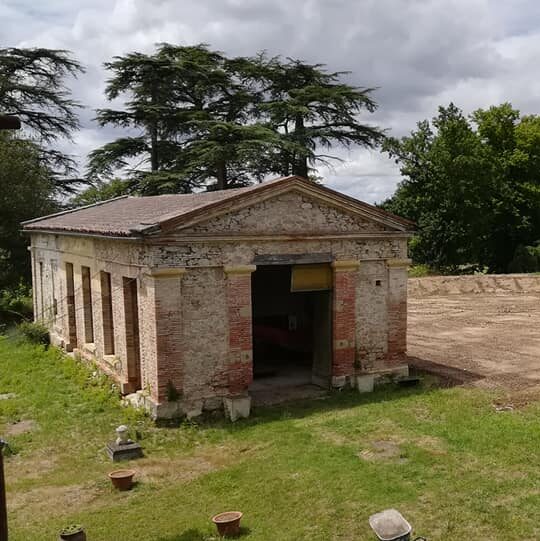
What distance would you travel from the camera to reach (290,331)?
18.6 metres

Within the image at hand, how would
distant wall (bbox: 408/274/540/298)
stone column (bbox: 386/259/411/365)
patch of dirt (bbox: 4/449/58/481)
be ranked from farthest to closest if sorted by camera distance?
distant wall (bbox: 408/274/540/298) → stone column (bbox: 386/259/411/365) → patch of dirt (bbox: 4/449/58/481)

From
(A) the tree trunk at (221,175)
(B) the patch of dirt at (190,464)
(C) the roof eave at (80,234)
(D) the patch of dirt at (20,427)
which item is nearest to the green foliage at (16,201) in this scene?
(C) the roof eave at (80,234)

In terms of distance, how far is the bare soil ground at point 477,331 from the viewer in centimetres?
1631

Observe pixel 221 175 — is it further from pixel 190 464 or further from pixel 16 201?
pixel 190 464

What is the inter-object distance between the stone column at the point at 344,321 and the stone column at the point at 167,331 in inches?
148

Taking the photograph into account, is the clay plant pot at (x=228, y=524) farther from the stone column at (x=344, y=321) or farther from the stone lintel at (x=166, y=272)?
the stone column at (x=344, y=321)

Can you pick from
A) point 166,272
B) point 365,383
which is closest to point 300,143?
point 365,383

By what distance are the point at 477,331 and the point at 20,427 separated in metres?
16.1

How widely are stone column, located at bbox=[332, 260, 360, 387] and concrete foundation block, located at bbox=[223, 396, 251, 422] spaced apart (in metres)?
2.42

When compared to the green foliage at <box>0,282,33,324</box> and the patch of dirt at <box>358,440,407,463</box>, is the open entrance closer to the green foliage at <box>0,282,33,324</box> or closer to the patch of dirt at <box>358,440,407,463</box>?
the patch of dirt at <box>358,440,407,463</box>

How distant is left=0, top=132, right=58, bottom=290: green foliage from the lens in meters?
27.9

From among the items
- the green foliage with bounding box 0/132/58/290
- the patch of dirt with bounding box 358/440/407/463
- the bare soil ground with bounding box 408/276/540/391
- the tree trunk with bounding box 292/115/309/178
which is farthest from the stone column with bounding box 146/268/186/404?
the tree trunk with bounding box 292/115/309/178

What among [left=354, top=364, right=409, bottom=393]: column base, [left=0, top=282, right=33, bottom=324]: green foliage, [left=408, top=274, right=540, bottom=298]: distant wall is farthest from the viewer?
[left=408, top=274, right=540, bottom=298]: distant wall

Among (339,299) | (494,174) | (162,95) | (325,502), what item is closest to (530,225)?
(494,174)
